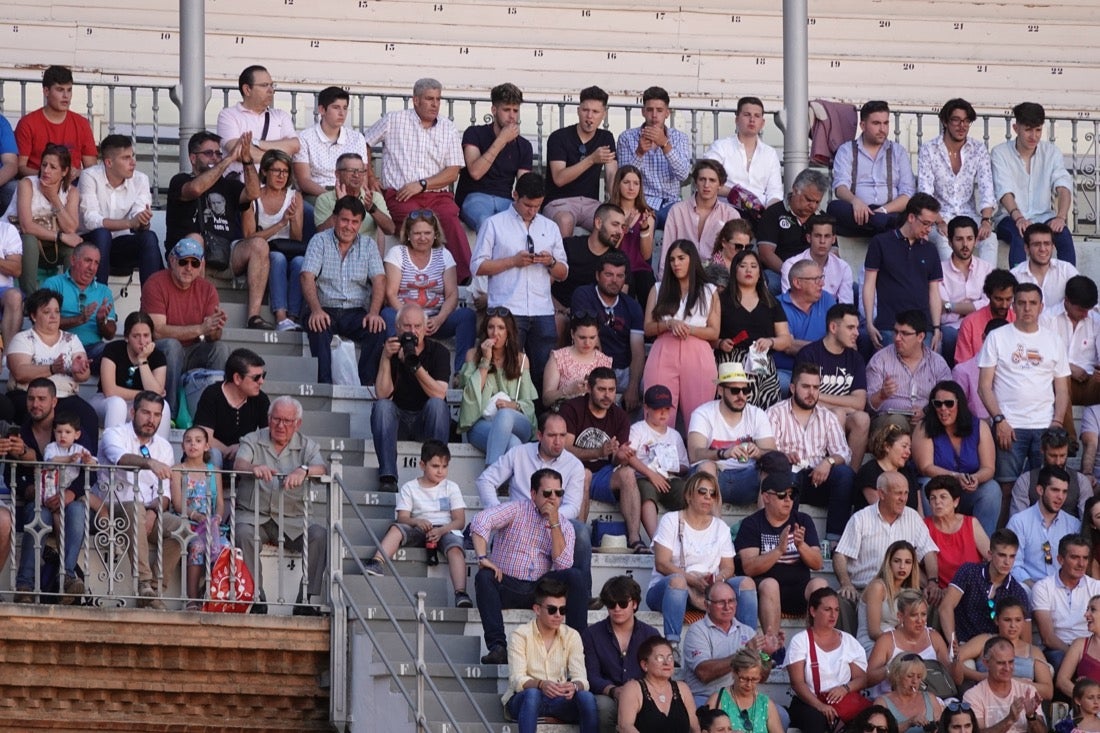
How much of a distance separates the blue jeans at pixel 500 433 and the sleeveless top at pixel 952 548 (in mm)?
2396

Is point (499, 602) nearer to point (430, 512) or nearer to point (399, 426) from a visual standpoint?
point (430, 512)

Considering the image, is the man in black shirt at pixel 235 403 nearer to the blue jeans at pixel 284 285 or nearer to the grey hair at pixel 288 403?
the grey hair at pixel 288 403

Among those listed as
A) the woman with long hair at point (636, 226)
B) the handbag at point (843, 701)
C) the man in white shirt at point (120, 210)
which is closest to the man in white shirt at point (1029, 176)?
the woman with long hair at point (636, 226)

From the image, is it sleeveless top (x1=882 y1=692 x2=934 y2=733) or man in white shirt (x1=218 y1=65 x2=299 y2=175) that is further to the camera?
man in white shirt (x1=218 y1=65 x2=299 y2=175)

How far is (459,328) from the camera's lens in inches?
600

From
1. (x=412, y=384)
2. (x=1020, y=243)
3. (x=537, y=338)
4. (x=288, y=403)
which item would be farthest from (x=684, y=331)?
(x=1020, y=243)

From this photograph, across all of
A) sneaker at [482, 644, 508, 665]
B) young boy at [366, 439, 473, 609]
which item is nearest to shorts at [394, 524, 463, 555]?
young boy at [366, 439, 473, 609]

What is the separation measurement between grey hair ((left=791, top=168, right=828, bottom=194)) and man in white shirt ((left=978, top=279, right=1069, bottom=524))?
1763 millimetres

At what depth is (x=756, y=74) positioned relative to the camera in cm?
2162

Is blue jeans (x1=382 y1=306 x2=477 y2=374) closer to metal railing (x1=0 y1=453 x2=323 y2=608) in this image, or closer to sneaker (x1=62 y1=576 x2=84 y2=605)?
metal railing (x1=0 y1=453 x2=323 y2=608)

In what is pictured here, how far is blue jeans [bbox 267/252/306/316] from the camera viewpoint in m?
15.4

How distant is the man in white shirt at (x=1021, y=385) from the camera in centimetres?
1495

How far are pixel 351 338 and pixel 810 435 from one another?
9.49 ft

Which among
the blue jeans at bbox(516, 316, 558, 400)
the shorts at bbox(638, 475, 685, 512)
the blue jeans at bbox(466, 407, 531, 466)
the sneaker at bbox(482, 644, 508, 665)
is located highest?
the blue jeans at bbox(516, 316, 558, 400)
